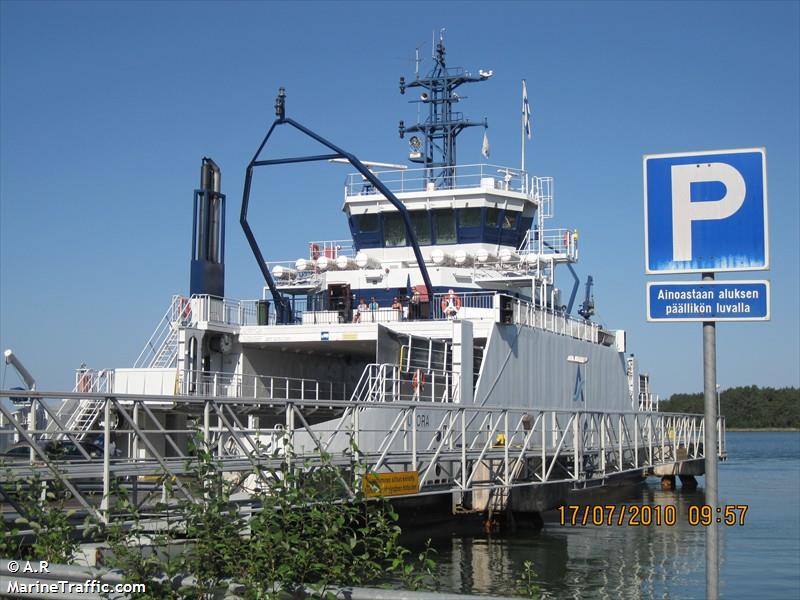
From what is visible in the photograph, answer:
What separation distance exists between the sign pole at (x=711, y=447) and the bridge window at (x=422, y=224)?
26.1 metres

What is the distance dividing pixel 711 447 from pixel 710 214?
4.22 ft

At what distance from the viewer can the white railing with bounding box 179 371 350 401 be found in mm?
22719

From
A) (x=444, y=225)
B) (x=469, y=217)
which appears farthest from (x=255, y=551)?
(x=444, y=225)

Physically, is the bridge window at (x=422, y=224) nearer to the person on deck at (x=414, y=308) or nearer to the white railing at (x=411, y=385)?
the person on deck at (x=414, y=308)

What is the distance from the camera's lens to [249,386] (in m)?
25.3

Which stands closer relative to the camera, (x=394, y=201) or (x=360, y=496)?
(x=360, y=496)

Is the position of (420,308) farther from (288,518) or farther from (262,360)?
(288,518)

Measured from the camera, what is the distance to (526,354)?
2642cm

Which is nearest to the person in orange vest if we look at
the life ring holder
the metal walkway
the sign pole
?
the life ring holder

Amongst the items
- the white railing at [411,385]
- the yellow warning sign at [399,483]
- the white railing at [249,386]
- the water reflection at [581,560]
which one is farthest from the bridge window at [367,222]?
the yellow warning sign at [399,483]

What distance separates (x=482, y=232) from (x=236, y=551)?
2583cm

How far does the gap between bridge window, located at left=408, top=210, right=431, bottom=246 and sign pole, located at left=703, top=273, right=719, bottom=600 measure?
26.1 meters

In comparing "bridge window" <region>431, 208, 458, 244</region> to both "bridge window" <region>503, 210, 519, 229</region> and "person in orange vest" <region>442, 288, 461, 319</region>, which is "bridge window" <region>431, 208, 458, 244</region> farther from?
"person in orange vest" <region>442, 288, 461, 319</region>

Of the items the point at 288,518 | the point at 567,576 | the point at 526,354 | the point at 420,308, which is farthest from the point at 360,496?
the point at 526,354
